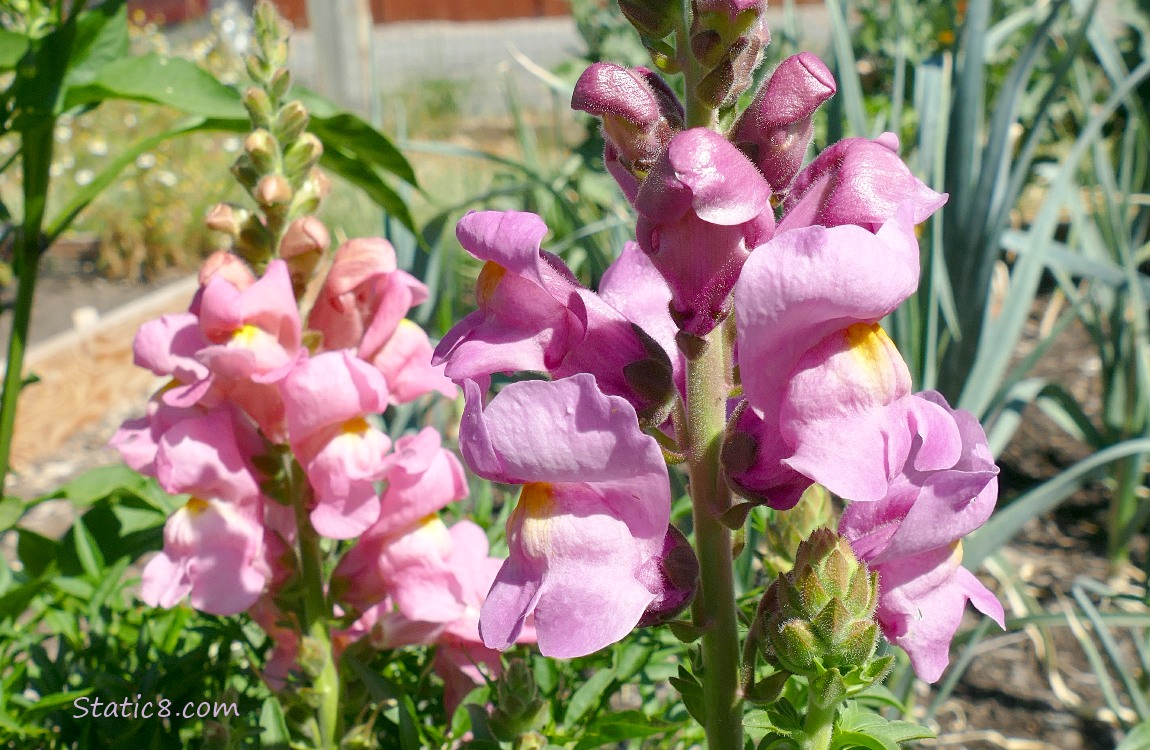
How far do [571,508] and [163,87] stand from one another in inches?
32.7

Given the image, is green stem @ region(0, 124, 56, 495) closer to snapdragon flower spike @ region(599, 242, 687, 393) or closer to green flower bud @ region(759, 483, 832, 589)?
snapdragon flower spike @ region(599, 242, 687, 393)

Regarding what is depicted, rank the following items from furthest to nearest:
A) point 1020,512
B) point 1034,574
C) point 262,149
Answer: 1. point 1034,574
2. point 1020,512
3. point 262,149

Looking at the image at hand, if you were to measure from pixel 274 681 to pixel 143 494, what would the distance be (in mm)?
339

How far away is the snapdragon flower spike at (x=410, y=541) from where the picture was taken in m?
0.97

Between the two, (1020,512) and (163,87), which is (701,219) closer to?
(163,87)

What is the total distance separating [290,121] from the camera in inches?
39.7

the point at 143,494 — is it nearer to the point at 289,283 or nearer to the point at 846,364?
the point at 289,283

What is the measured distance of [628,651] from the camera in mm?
1003

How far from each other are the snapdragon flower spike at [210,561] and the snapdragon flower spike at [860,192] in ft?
1.93

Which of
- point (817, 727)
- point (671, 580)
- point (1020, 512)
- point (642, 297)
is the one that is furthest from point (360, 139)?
point (1020, 512)

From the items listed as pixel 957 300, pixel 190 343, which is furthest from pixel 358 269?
pixel 957 300

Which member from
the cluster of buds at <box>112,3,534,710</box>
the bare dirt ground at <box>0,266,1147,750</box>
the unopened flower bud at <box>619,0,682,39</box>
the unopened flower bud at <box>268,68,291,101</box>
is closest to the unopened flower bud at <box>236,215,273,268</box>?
the cluster of buds at <box>112,3,534,710</box>

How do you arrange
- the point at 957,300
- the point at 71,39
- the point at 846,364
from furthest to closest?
the point at 957,300 < the point at 71,39 < the point at 846,364

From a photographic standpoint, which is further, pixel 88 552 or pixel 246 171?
pixel 88 552
